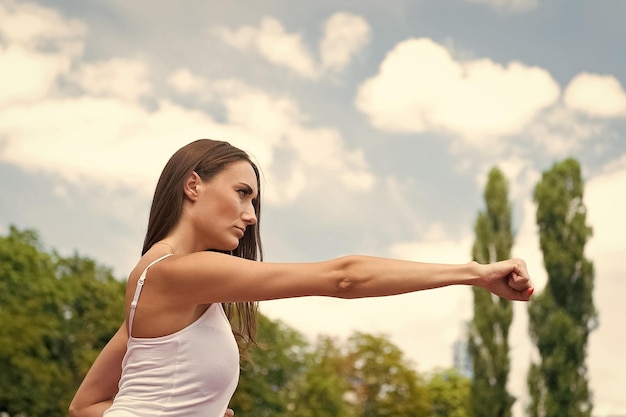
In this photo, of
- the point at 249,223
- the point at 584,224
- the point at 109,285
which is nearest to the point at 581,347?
the point at 584,224

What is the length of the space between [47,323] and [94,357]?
2105 millimetres

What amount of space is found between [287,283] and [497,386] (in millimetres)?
33605

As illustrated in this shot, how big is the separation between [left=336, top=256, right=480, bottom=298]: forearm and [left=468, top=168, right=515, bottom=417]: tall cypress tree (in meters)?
32.9

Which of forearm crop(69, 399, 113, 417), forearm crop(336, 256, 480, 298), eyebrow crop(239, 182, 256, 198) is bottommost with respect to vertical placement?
forearm crop(69, 399, 113, 417)

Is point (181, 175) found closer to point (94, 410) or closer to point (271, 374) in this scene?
point (94, 410)

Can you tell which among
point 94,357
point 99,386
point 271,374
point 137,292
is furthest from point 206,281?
point 271,374

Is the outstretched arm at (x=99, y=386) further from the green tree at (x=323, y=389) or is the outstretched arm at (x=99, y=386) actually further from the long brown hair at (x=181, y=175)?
the green tree at (x=323, y=389)

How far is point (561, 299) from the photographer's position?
3572 centimetres

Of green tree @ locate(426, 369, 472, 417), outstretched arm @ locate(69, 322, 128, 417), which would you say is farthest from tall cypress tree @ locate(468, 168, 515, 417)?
outstretched arm @ locate(69, 322, 128, 417)

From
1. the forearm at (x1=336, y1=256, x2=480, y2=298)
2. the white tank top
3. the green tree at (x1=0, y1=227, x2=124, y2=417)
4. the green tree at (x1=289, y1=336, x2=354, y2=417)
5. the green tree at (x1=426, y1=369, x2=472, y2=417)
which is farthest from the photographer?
the green tree at (x1=426, y1=369, x2=472, y2=417)

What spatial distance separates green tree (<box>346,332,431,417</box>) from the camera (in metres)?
37.8

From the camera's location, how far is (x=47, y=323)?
3450 cm

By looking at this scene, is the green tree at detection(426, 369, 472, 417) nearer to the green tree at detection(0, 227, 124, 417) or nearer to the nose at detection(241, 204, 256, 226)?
the green tree at detection(0, 227, 124, 417)

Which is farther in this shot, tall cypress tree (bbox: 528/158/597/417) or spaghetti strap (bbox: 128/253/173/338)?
tall cypress tree (bbox: 528/158/597/417)
